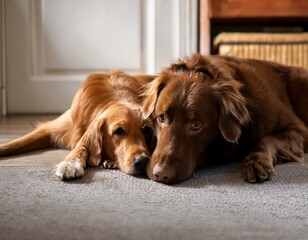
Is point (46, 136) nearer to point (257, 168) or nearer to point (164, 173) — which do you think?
point (164, 173)

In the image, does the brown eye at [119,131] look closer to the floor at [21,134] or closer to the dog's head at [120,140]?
the dog's head at [120,140]

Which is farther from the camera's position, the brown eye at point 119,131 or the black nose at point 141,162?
the brown eye at point 119,131

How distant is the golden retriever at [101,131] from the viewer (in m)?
1.86

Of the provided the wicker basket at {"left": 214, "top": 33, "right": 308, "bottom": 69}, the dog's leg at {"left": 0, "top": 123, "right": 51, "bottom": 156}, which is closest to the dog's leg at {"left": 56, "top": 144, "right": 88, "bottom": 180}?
the dog's leg at {"left": 0, "top": 123, "right": 51, "bottom": 156}

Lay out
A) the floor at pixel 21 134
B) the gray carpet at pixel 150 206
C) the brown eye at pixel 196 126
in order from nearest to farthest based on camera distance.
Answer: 1. the gray carpet at pixel 150 206
2. the brown eye at pixel 196 126
3. the floor at pixel 21 134

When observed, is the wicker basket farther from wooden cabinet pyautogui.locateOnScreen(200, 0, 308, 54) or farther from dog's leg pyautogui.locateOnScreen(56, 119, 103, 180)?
dog's leg pyautogui.locateOnScreen(56, 119, 103, 180)

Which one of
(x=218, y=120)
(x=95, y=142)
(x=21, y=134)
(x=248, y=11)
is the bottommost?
(x=21, y=134)

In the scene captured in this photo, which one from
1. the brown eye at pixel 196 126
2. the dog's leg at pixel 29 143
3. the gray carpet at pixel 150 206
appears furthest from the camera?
the dog's leg at pixel 29 143

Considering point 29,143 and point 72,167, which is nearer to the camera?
point 72,167

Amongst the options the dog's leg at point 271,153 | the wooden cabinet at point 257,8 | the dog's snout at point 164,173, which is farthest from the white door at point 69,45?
the dog's snout at point 164,173

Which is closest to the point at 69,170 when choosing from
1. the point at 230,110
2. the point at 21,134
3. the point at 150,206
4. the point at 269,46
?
the point at 150,206

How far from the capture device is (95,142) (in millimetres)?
2014

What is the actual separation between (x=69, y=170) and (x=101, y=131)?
275 millimetres

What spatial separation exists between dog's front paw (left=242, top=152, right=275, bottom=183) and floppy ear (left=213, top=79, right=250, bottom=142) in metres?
0.10
